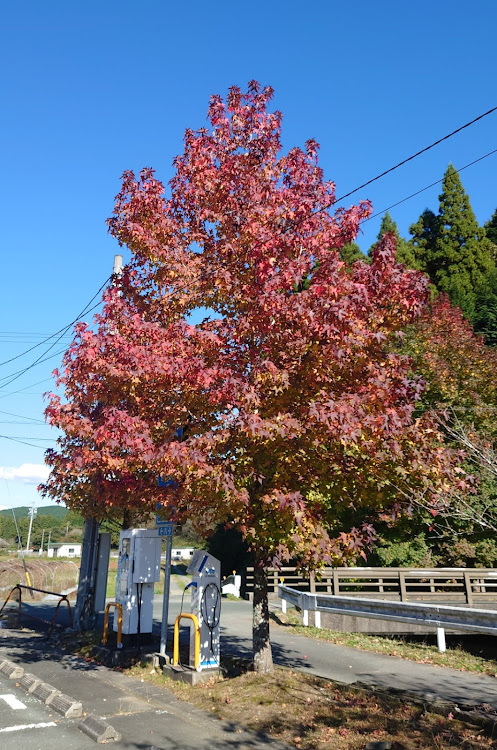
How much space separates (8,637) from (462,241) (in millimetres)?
46832

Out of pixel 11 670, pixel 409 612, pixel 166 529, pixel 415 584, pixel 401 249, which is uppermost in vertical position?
pixel 401 249

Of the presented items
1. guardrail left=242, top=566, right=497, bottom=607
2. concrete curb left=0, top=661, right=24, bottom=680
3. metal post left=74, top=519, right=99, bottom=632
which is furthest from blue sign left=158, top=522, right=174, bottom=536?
guardrail left=242, top=566, right=497, bottom=607

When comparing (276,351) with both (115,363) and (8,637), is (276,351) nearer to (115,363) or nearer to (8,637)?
(115,363)

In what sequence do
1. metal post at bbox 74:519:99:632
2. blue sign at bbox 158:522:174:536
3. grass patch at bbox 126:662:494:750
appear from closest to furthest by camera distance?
1. grass patch at bbox 126:662:494:750
2. blue sign at bbox 158:522:174:536
3. metal post at bbox 74:519:99:632

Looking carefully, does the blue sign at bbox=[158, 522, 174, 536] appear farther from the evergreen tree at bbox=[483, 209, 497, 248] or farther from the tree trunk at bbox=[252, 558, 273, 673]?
the evergreen tree at bbox=[483, 209, 497, 248]

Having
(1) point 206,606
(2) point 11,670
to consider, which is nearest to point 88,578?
(2) point 11,670

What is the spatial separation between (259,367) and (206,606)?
14.4 ft

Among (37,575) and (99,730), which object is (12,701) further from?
(37,575)

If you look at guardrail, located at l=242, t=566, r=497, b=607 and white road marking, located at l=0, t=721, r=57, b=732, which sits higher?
guardrail, located at l=242, t=566, r=497, b=607

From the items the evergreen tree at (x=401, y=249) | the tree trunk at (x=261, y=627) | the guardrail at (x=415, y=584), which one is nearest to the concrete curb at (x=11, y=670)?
the tree trunk at (x=261, y=627)

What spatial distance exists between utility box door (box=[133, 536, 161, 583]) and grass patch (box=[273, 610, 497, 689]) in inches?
197

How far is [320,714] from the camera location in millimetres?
7199

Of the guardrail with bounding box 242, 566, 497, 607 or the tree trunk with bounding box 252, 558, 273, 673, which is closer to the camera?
the tree trunk with bounding box 252, 558, 273, 673

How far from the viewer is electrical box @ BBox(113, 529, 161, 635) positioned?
37.3ft
